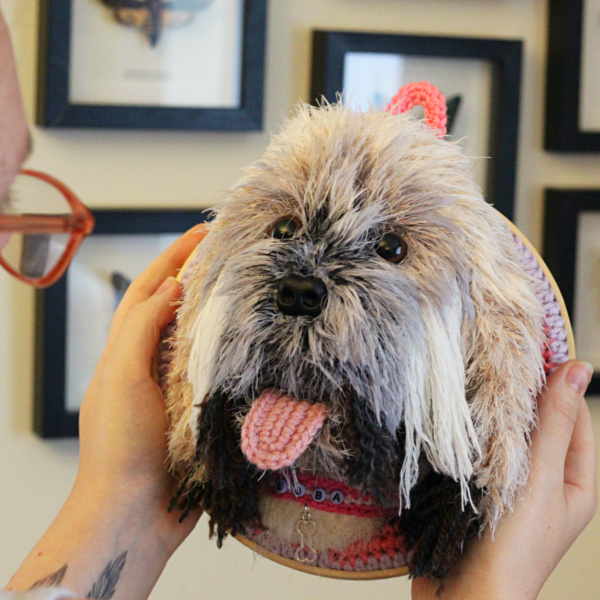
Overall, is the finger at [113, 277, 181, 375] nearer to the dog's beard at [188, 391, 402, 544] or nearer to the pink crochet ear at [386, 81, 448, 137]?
the dog's beard at [188, 391, 402, 544]

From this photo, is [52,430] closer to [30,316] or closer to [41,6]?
[30,316]

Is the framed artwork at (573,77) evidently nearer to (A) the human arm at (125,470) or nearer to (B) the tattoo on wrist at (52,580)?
(A) the human arm at (125,470)

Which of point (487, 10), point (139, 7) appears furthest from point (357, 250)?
point (487, 10)

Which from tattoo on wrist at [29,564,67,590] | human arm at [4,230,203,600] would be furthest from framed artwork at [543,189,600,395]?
tattoo on wrist at [29,564,67,590]

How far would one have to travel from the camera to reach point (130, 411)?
1.86 ft

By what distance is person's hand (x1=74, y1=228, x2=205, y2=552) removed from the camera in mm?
569

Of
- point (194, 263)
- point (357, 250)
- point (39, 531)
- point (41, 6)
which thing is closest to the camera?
point (357, 250)

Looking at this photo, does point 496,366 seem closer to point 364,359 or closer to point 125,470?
Result: point 364,359

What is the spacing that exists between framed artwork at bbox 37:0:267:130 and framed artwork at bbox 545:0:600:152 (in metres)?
0.48

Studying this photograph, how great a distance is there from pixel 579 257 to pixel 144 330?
841mm

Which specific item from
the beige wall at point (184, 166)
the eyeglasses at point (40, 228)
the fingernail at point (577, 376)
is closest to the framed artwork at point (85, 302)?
the beige wall at point (184, 166)

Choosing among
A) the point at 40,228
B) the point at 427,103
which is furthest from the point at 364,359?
the point at 40,228

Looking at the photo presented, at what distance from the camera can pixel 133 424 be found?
0.57 metres

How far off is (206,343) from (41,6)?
2.42ft
